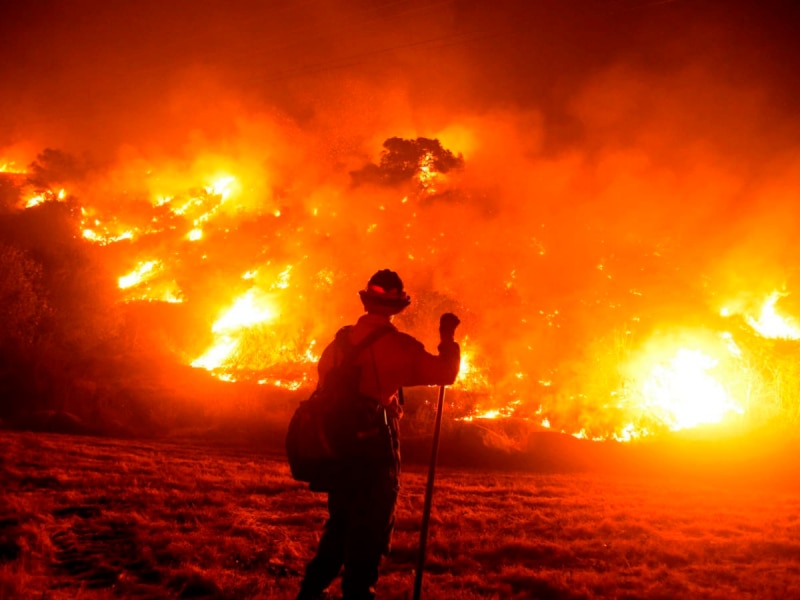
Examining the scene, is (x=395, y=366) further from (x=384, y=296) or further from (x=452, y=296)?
(x=452, y=296)

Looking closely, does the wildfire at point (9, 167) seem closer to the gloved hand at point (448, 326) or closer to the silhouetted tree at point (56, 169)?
the silhouetted tree at point (56, 169)

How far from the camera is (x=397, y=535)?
666cm

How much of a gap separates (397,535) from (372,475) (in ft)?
10.9

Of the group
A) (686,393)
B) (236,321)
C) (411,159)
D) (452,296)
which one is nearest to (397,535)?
(686,393)

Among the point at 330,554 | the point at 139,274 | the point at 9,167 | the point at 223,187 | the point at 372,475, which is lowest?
the point at 330,554

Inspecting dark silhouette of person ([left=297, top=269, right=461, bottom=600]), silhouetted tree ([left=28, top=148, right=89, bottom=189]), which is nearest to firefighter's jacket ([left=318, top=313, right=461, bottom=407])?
dark silhouette of person ([left=297, top=269, right=461, bottom=600])

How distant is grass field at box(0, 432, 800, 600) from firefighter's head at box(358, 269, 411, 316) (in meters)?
2.43

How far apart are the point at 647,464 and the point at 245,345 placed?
15043 mm

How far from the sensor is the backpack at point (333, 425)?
3623 mm

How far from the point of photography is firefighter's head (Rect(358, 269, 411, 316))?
3863 mm

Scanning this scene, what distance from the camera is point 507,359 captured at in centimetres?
2019

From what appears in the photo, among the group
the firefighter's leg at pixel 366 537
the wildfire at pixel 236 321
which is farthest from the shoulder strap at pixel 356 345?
the wildfire at pixel 236 321

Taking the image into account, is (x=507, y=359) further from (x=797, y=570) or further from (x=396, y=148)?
(x=797, y=570)

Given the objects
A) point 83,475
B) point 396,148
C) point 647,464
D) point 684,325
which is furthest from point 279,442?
point 396,148
